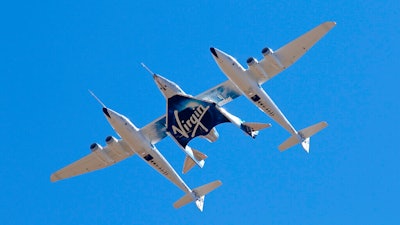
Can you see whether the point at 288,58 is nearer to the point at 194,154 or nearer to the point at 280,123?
the point at 280,123

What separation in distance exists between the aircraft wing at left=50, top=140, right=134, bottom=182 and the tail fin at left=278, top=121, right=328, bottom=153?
1295 centimetres

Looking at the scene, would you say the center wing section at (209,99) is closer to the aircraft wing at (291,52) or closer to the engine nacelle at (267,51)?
the aircraft wing at (291,52)

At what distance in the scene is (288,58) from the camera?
8488 cm

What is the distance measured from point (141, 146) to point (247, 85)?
10.0m

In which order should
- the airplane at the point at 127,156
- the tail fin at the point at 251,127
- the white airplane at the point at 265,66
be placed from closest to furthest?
the white airplane at the point at 265,66, the airplane at the point at 127,156, the tail fin at the point at 251,127

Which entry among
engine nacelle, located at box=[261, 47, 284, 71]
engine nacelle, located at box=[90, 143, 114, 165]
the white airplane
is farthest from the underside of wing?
engine nacelle, located at box=[90, 143, 114, 165]

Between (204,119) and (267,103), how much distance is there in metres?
5.32

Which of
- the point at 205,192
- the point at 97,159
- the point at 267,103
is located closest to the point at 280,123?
the point at 267,103

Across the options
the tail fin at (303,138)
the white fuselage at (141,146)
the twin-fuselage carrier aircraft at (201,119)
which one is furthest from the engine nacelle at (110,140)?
the tail fin at (303,138)

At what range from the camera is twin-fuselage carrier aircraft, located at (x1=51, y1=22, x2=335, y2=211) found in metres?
83.8

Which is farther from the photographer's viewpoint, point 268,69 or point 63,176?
point 63,176

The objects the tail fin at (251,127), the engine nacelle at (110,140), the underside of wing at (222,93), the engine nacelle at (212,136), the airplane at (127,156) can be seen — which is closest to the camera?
the airplane at (127,156)

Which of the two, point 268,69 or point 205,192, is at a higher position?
point 268,69

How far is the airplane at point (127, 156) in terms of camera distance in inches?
3332
